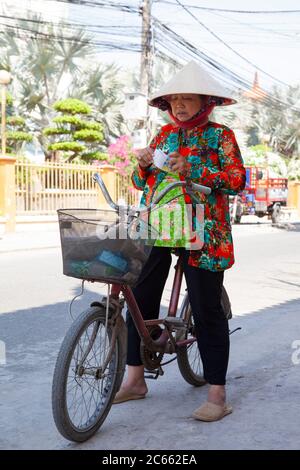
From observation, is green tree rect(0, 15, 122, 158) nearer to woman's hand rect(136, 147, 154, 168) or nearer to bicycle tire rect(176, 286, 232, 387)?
bicycle tire rect(176, 286, 232, 387)

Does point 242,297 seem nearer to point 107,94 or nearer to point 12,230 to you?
point 12,230

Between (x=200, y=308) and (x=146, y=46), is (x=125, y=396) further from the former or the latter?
(x=146, y=46)

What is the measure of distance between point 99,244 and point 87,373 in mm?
669

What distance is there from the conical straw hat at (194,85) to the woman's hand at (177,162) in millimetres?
444

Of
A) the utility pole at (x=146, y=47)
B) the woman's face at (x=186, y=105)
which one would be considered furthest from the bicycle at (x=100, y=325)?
the utility pole at (x=146, y=47)

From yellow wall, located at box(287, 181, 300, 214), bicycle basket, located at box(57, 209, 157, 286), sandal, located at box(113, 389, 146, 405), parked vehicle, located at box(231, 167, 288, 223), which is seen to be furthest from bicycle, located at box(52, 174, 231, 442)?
yellow wall, located at box(287, 181, 300, 214)

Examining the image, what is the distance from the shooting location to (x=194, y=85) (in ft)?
11.9

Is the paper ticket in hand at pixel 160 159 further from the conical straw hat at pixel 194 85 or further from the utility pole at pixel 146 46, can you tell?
the utility pole at pixel 146 46

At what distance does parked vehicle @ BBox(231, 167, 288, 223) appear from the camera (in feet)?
80.3

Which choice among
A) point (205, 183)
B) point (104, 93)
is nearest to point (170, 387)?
point (205, 183)

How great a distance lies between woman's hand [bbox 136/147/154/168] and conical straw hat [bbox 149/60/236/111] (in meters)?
0.33

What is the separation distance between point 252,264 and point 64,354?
8.46 meters

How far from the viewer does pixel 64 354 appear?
315 centimetres

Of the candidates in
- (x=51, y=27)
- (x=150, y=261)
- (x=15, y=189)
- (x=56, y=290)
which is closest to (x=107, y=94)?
(x=51, y=27)
